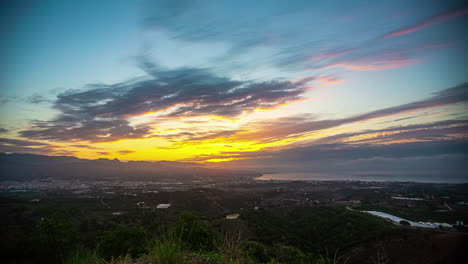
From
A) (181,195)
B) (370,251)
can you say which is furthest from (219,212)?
(370,251)

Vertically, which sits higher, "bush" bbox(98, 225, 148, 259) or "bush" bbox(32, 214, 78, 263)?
"bush" bbox(32, 214, 78, 263)

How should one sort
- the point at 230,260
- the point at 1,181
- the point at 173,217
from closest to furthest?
the point at 230,260
the point at 173,217
the point at 1,181

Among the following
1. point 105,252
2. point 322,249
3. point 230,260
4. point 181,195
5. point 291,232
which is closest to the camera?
point 230,260

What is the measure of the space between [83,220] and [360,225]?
59.2 m

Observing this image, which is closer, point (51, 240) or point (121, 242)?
point (51, 240)

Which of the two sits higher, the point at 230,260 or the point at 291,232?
the point at 230,260

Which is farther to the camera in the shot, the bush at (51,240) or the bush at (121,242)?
the bush at (121,242)

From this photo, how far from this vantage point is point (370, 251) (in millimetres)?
31422

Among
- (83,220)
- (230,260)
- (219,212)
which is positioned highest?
(230,260)

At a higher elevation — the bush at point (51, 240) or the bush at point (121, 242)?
the bush at point (51, 240)

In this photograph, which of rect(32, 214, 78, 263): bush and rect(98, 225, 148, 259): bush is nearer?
rect(32, 214, 78, 263): bush

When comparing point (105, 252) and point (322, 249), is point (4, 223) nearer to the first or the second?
point (105, 252)

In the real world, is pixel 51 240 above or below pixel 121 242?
above

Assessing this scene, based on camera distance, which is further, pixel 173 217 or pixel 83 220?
pixel 173 217
